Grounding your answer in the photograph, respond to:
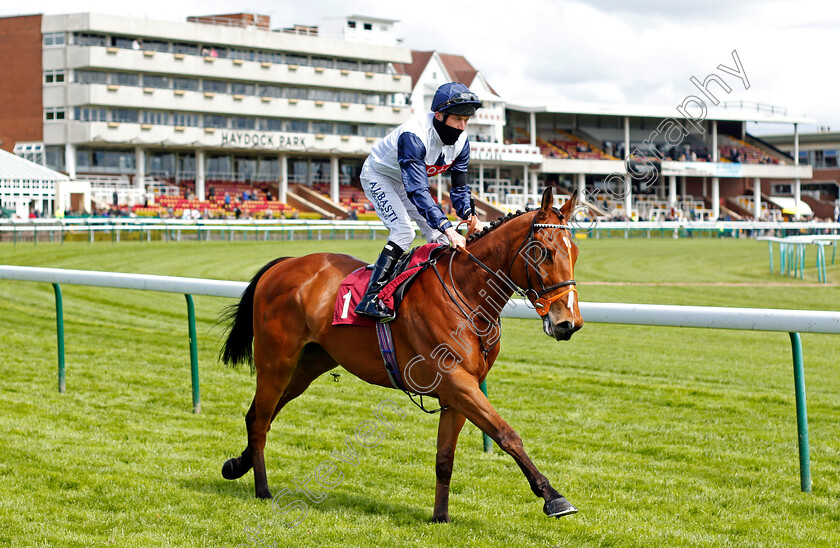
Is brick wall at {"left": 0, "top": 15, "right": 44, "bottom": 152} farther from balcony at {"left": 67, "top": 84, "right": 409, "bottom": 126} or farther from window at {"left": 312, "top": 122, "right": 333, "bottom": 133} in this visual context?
window at {"left": 312, "top": 122, "right": 333, "bottom": 133}

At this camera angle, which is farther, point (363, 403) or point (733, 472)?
point (363, 403)

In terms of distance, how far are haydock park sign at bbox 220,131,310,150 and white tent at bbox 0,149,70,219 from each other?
12.4 metres

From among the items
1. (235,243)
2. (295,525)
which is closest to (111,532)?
(295,525)

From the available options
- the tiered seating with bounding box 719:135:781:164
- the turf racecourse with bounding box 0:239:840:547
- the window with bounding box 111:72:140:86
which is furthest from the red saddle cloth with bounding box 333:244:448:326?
the tiered seating with bounding box 719:135:781:164

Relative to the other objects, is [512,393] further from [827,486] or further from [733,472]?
[827,486]

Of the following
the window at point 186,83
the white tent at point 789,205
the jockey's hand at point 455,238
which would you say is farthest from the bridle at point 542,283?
the white tent at point 789,205

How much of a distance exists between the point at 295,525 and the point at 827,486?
266 cm

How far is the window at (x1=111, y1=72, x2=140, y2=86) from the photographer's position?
46.7 m

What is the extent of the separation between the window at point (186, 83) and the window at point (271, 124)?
13.7ft

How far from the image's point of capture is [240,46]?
5103cm

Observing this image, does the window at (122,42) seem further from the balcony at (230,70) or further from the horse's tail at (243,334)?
the horse's tail at (243,334)

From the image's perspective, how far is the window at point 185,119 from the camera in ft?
160

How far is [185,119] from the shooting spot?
161 feet

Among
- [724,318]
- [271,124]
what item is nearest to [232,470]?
[724,318]
